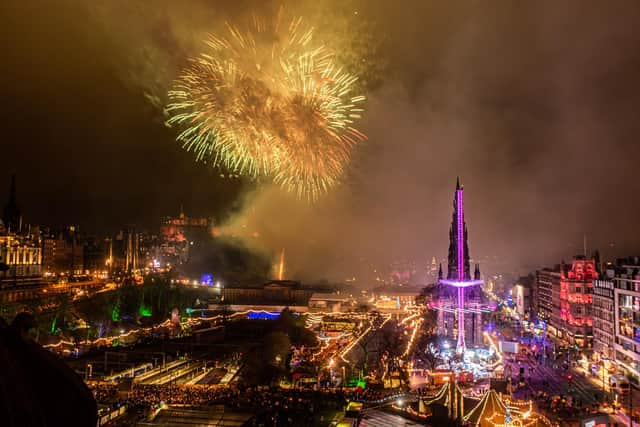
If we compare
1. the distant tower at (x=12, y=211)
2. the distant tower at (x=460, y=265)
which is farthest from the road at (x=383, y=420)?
the distant tower at (x=12, y=211)

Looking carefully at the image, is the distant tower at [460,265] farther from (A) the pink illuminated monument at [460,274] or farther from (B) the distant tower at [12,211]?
(B) the distant tower at [12,211]

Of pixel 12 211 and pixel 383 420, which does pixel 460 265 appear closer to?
pixel 383 420

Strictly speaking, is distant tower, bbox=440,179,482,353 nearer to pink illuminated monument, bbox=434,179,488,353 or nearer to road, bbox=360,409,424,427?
pink illuminated monument, bbox=434,179,488,353

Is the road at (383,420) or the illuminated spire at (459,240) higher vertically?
the illuminated spire at (459,240)

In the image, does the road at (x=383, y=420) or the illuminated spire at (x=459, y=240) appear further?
the illuminated spire at (x=459, y=240)

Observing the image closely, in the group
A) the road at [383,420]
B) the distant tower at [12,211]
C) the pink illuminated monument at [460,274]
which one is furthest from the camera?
the distant tower at [12,211]

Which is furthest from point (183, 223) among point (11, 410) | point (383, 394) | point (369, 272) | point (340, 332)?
point (11, 410)

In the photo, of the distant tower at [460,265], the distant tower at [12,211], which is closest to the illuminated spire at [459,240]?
the distant tower at [460,265]

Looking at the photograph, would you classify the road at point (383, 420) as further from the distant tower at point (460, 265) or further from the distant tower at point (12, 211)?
the distant tower at point (12, 211)

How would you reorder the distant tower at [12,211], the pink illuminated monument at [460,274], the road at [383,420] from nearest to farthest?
the road at [383,420]
the pink illuminated monument at [460,274]
the distant tower at [12,211]

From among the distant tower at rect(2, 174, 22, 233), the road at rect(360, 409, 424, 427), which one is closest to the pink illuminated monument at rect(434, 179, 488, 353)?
the road at rect(360, 409, 424, 427)

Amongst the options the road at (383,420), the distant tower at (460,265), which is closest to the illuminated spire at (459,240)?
the distant tower at (460,265)
